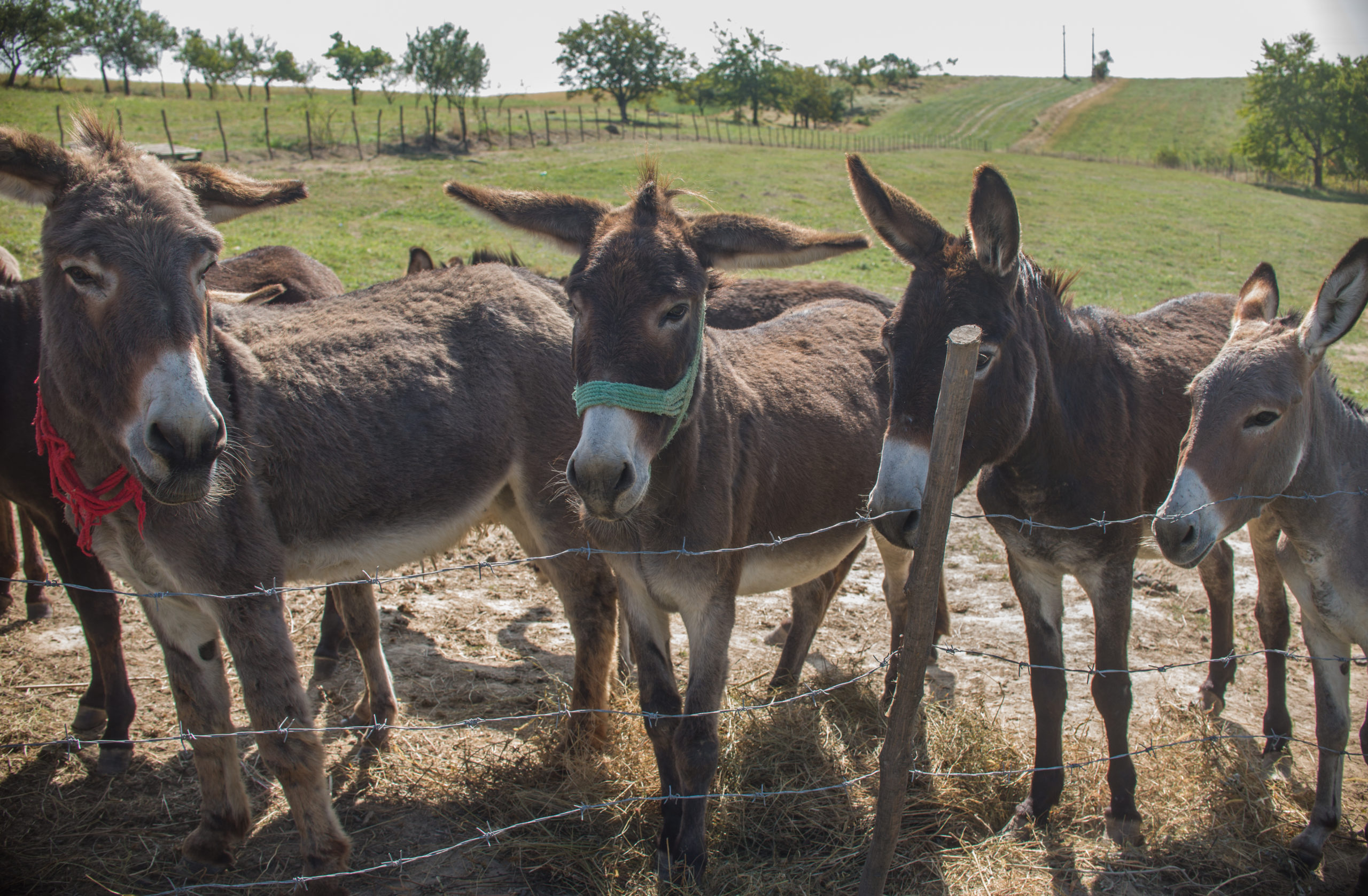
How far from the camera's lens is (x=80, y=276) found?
256 cm

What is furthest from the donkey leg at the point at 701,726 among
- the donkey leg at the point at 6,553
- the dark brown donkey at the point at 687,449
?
the donkey leg at the point at 6,553

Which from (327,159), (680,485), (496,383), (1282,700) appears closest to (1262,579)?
(1282,700)

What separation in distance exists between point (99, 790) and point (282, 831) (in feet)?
3.15

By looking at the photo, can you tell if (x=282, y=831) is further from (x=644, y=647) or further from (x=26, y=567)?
(x=26, y=567)

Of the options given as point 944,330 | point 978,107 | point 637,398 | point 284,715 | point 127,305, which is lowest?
point 284,715

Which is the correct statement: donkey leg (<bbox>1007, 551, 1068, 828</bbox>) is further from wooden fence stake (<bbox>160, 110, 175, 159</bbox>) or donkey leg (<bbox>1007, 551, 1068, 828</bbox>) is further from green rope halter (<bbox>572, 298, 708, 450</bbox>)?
wooden fence stake (<bbox>160, 110, 175, 159</bbox>)

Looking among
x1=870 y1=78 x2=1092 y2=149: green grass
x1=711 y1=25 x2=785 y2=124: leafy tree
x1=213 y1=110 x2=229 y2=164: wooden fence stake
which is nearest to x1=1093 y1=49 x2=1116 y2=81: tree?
x1=870 y1=78 x2=1092 y2=149: green grass

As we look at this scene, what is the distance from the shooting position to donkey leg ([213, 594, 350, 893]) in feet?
9.55

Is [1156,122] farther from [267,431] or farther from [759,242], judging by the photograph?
[267,431]

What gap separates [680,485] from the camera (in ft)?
10.0

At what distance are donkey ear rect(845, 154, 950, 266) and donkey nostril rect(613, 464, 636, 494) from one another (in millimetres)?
1313

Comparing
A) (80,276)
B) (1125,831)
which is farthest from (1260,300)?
(80,276)

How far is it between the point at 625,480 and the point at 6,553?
497 cm

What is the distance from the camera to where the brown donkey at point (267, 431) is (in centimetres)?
251
